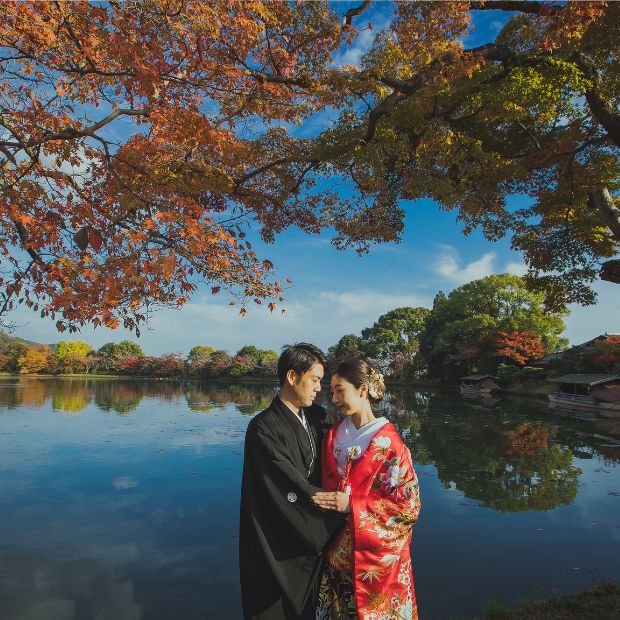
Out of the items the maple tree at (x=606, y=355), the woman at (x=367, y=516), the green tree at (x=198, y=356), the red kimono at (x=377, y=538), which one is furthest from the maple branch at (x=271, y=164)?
the green tree at (x=198, y=356)

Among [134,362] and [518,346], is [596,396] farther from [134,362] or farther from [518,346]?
[134,362]

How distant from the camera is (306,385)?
7.38ft

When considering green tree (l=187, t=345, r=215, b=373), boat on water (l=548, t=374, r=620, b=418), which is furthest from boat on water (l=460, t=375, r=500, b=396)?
green tree (l=187, t=345, r=215, b=373)

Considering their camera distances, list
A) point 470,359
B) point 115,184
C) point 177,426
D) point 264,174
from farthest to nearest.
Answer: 1. point 470,359
2. point 177,426
3. point 264,174
4. point 115,184

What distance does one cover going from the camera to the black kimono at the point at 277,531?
199 cm

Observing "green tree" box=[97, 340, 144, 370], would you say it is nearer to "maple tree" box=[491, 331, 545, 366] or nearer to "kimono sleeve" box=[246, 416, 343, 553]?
"maple tree" box=[491, 331, 545, 366]

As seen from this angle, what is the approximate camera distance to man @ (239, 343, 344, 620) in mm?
1987

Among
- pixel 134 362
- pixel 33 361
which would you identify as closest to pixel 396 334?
pixel 134 362

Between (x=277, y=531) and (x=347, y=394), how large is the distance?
0.74 m

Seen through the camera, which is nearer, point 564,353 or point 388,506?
point 388,506

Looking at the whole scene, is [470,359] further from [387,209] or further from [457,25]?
[457,25]

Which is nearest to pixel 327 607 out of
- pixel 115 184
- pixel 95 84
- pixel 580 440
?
pixel 115 184

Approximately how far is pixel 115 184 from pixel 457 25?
162 inches

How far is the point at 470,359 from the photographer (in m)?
35.3
